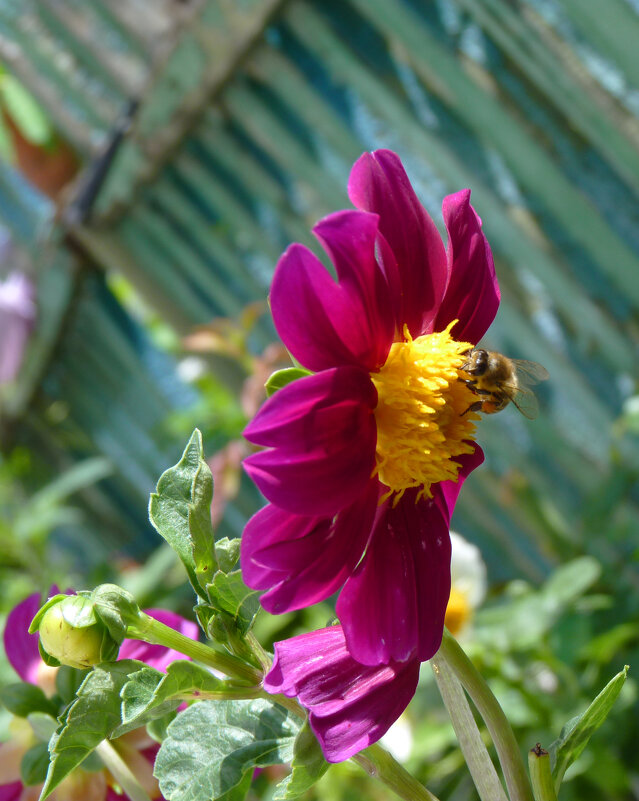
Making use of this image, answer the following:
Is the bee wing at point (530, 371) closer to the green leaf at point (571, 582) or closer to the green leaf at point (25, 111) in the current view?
the green leaf at point (571, 582)

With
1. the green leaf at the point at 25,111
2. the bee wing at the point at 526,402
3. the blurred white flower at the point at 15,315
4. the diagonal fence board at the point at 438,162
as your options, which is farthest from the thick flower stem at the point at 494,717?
the blurred white flower at the point at 15,315

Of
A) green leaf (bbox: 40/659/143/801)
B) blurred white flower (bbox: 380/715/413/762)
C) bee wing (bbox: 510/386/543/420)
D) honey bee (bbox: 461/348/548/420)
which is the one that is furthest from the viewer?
blurred white flower (bbox: 380/715/413/762)

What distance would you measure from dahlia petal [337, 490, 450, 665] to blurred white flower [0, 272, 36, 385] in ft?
6.26

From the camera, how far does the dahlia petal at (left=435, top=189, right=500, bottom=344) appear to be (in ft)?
1.12

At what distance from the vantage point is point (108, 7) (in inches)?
69.1

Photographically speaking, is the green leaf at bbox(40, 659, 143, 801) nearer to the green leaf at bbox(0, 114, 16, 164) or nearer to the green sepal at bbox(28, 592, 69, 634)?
the green sepal at bbox(28, 592, 69, 634)

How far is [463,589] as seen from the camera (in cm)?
111

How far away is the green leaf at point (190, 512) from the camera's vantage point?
305 millimetres

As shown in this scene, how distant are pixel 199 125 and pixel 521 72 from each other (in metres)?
0.66

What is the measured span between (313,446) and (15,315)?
6.50 feet

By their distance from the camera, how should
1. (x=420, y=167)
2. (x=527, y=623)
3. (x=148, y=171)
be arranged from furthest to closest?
(x=148, y=171) < (x=420, y=167) < (x=527, y=623)

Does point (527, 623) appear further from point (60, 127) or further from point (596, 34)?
point (60, 127)

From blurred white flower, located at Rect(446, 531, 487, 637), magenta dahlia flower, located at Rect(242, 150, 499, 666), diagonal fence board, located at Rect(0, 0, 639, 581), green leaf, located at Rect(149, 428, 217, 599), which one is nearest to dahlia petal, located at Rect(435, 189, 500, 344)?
magenta dahlia flower, located at Rect(242, 150, 499, 666)

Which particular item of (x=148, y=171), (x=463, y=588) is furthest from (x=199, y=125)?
(x=463, y=588)
